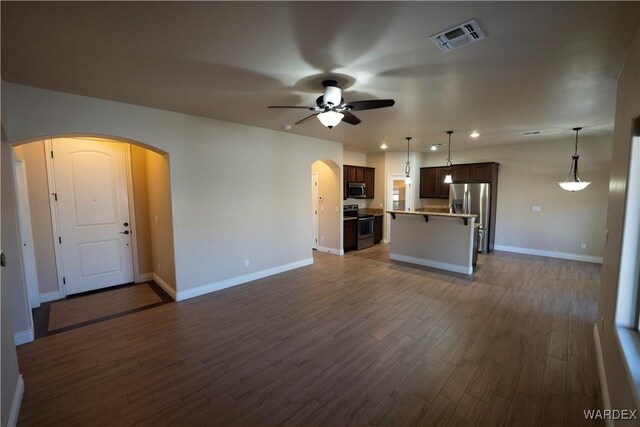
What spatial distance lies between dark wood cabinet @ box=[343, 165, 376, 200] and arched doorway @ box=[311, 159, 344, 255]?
674 mm

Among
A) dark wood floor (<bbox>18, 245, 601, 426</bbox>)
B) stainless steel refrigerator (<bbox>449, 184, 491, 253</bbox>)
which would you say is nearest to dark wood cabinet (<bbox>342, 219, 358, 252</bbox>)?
stainless steel refrigerator (<bbox>449, 184, 491, 253</bbox>)

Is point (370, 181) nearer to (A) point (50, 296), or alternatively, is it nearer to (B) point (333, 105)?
(B) point (333, 105)

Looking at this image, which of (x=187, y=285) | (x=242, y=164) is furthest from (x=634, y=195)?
(x=187, y=285)

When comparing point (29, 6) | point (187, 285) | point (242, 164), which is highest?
point (29, 6)

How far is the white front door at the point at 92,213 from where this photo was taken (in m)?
4.14

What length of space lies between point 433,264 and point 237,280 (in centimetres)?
394

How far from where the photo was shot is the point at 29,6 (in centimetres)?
158

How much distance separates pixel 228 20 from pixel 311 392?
2.85 meters

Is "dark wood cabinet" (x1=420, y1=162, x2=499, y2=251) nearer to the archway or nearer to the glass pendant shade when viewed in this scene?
the glass pendant shade

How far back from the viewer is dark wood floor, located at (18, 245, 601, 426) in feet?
6.66

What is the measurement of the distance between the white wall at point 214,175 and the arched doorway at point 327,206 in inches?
36.5

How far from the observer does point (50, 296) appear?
409 cm

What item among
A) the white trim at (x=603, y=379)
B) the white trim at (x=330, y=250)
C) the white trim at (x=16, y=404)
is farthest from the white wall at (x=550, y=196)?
the white trim at (x=16, y=404)

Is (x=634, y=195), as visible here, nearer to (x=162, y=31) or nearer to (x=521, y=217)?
(x=162, y=31)
